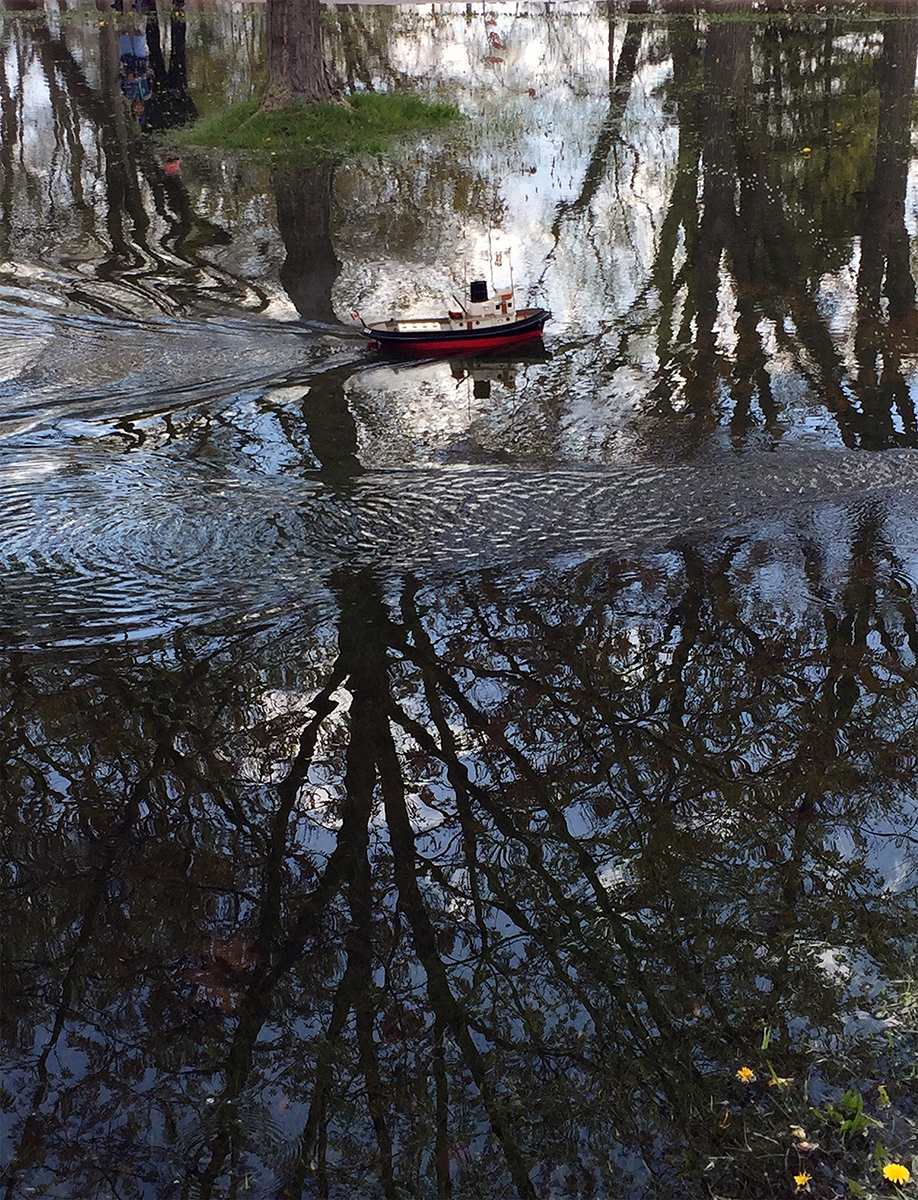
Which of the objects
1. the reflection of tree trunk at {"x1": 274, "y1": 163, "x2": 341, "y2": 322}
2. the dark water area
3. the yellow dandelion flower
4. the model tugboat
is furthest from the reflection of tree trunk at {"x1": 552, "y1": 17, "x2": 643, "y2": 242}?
the yellow dandelion flower

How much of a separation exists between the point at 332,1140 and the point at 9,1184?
119cm

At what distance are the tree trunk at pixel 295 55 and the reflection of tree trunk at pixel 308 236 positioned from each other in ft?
10.6

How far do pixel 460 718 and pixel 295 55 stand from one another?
715 inches

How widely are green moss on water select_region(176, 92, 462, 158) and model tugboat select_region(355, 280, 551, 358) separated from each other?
9.17 metres

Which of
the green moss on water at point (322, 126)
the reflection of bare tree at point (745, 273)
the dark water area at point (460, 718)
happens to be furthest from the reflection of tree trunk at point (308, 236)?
the reflection of bare tree at point (745, 273)

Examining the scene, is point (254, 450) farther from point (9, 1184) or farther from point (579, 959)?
point (9, 1184)

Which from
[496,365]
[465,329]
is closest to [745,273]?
[496,365]

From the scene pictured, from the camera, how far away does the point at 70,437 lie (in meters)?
10.8

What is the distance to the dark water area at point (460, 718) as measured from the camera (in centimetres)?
477

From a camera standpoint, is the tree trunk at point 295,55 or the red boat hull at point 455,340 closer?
the red boat hull at point 455,340

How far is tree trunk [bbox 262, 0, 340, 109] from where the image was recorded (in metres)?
21.8

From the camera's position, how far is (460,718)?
724 centimetres

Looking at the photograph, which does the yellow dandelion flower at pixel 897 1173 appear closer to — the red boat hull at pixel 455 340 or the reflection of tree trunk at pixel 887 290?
the reflection of tree trunk at pixel 887 290

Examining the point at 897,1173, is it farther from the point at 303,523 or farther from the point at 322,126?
the point at 322,126
